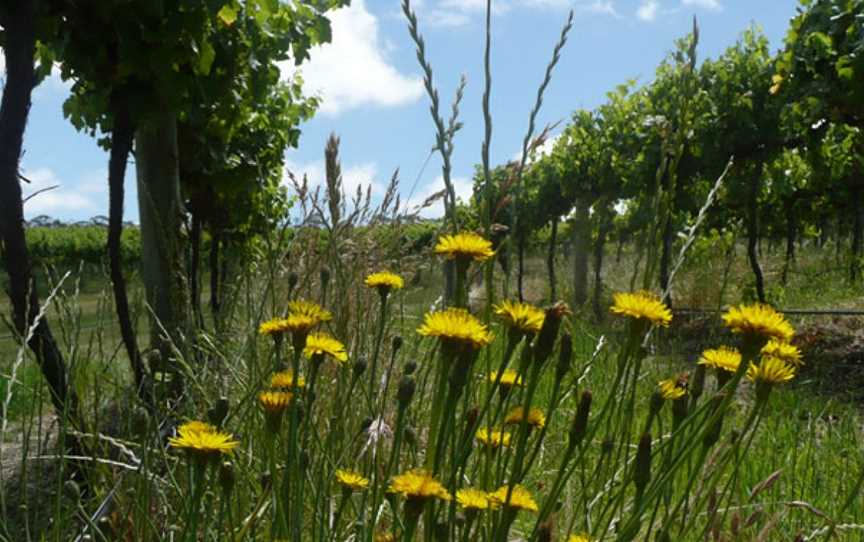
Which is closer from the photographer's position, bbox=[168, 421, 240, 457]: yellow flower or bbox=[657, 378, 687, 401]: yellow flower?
bbox=[168, 421, 240, 457]: yellow flower

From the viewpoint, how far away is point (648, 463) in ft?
3.34

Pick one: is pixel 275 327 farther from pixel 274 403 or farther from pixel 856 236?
pixel 856 236

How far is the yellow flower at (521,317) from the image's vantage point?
0.98 m

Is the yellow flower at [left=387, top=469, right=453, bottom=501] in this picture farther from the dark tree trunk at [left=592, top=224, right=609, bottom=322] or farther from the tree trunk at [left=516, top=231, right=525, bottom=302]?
the tree trunk at [left=516, top=231, right=525, bottom=302]

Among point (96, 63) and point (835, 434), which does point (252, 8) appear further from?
point (835, 434)

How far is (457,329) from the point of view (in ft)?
2.93

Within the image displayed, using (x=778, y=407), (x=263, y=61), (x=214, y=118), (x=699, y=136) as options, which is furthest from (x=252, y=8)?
(x=699, y=136)

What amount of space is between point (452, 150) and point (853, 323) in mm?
8045

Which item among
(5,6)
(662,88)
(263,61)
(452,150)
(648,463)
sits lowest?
(648,463)

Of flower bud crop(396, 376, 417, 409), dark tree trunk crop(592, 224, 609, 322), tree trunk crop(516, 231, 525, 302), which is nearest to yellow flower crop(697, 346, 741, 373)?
flower bud crop(396, 376, 417, 409)

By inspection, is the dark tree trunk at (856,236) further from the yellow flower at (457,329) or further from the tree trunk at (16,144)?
the yellow flower at (457,329)

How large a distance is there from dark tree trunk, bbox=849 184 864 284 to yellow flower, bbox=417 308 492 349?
1235cm

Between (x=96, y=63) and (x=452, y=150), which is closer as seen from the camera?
(x=452, y=150)

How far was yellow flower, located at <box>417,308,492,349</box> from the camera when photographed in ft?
2.90
